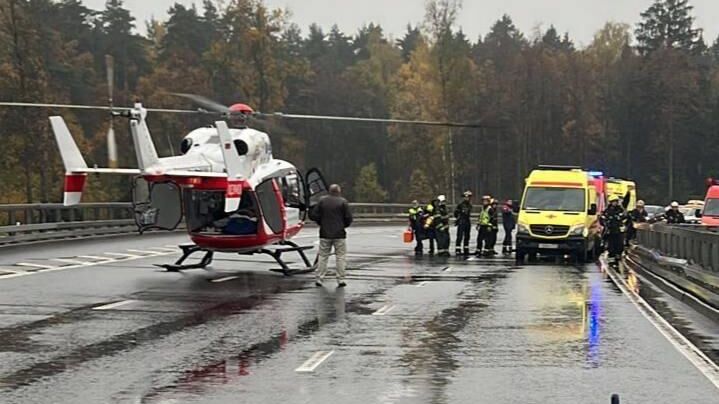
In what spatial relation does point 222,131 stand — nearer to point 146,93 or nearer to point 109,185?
point 109,185

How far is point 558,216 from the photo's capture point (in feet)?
101

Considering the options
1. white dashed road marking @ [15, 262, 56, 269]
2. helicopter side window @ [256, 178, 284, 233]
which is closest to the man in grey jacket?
helicopter side window @ [256, 178, 284, 233]

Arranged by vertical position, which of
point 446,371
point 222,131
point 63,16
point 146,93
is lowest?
point 446,371

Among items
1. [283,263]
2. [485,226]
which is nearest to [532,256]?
[485,226]

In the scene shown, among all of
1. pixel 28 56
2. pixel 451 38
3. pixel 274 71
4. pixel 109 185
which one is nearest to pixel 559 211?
pixel 28 56

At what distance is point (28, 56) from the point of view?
56969 mm

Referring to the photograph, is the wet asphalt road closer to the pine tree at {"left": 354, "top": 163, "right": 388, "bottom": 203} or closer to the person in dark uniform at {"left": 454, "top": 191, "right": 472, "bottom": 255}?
the person in dark uniform at {"left": 454, "top": 191, "right": 472, "bottom": 255}

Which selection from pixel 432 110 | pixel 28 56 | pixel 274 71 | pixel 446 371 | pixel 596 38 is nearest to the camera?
pixel 446 371

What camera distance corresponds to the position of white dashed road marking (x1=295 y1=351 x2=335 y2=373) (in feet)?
35.4

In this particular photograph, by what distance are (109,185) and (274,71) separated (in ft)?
47.1

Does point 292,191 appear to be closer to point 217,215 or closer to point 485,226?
point 217,215

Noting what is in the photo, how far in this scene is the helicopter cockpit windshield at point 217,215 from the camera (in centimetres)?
2281

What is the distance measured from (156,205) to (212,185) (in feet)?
4.37

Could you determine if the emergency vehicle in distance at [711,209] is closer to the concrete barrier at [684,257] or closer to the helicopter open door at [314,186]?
the concrete barrier at [684,257]
